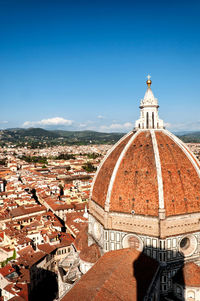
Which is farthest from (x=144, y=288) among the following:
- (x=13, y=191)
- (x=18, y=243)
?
(x=13, y=191)

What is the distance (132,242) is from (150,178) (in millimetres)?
4891

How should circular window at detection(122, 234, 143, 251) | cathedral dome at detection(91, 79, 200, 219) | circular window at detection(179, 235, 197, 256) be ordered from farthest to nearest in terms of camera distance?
circular window at detection(179, 235, 197, 256) < circular window at detection(122, 234, 143, 251) < cathedral dome at detection(91, 79, 200, 219)

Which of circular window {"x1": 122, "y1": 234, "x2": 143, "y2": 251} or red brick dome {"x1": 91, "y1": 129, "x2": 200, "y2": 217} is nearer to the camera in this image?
red brick dome {"x1": 91, "y1": 129, "x2": 200, "y2": 217}

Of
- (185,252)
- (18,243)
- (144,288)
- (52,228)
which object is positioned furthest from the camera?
(52,228)

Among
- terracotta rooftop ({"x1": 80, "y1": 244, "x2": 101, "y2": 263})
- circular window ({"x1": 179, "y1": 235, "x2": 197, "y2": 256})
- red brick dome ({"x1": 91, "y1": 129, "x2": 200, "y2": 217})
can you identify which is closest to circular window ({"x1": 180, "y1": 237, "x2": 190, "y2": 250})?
circular window ({"x1": 179, "y1": 235, "x2": 197, "y2": 256})

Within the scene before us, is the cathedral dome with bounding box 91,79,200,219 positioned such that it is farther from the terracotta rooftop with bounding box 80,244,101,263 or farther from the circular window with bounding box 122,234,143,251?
the terracotta rooftop with bounding box 80,244,101,263

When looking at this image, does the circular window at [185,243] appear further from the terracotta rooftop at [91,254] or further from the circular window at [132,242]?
the terracotta rooftop at [91,254]

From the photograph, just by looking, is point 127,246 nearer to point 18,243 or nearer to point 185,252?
point 185,252

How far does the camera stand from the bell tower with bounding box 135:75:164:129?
23062 mm

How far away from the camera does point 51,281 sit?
31984 mm

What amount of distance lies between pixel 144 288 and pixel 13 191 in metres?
57.5

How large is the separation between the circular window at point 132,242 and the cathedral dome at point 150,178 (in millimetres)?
1862

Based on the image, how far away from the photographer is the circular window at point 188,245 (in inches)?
764

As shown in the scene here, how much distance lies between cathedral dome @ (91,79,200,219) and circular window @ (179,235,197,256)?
2190 mm
